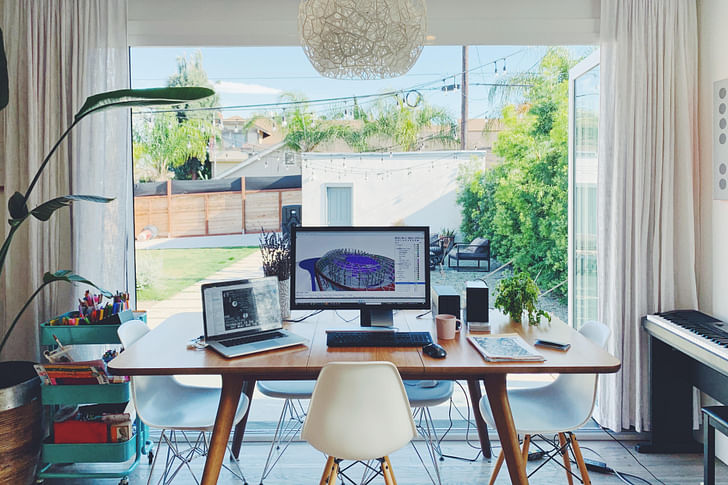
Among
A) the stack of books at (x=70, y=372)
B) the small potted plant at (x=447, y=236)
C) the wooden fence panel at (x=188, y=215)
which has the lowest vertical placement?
the stack of books at (x=70, y=372)

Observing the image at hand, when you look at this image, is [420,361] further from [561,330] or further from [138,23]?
[138,23]

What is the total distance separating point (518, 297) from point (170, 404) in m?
1.59

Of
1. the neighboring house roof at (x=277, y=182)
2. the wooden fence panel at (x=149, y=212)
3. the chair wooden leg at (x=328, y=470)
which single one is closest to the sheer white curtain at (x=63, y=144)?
the wooden fence panel at (x=149, y=212)

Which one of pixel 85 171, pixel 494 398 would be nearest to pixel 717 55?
pixel 494 398

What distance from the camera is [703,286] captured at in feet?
9.68

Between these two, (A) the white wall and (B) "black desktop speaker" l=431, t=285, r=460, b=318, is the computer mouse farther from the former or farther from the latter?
(A) the white wall

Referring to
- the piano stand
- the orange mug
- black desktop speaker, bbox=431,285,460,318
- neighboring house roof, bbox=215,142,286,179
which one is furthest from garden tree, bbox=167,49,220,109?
the piano stand

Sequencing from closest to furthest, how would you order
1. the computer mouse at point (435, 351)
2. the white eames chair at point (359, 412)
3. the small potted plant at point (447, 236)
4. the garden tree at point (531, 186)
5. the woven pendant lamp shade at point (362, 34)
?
the white eames chair at point (359, 412), the woven pendant lamp shade at point (362, 34), the computer mouse at point (435, 351), the small potted plant at point (447, 236), the garden tree at point (531, 186)

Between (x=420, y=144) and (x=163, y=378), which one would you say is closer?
(x=163, y=378)

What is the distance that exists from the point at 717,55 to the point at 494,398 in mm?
2095

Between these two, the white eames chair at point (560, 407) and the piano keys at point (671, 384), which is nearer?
the white eames chair at point (560, 407)

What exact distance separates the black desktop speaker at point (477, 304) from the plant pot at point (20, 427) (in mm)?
1952

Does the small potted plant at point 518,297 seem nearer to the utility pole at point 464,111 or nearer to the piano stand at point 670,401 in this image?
the piano stand at point 670,401

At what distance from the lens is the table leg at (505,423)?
6.64ft
